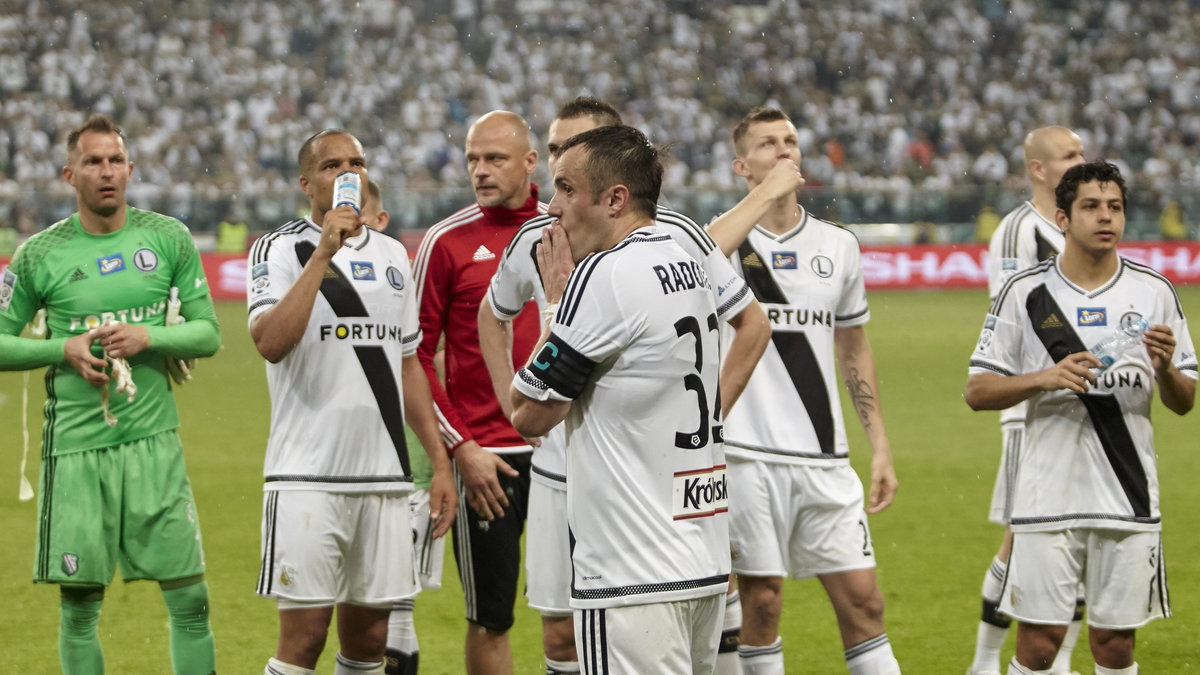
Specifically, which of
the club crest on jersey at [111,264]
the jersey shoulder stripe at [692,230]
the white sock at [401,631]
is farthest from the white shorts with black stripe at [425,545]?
the jersey shoulder stripe at [692,230]

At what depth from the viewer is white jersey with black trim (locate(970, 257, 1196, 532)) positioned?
5105 mm

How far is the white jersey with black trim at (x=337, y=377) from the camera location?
4898 millimetres

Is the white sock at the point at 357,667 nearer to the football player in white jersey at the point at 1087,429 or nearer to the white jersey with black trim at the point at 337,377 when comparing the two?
Answer: the white jersey with black trim at the point at 337,377

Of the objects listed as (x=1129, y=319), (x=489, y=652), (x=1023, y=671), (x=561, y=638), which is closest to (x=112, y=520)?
(x=489, y=652)

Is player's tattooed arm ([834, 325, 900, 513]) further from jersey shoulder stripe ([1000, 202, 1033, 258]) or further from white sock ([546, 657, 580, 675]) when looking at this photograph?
jersey shoulder stripe ([1000, 202, 1033, 258])

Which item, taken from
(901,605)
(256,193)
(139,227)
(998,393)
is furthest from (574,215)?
(256,193)

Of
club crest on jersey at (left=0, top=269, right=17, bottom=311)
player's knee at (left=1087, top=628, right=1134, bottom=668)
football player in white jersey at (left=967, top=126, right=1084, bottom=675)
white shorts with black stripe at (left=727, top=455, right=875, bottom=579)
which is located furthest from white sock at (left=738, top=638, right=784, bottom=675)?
club crest on jersey at (left=0, top=269, right=17, bottom=311)

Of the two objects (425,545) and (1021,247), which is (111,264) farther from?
(1021,247)

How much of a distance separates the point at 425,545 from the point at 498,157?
5.26 feet

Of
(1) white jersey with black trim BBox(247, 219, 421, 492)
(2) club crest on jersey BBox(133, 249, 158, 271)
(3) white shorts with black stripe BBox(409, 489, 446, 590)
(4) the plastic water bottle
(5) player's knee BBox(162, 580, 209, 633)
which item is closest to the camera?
(1) white jersey with black trim BBox(247, 219, 421, 492)

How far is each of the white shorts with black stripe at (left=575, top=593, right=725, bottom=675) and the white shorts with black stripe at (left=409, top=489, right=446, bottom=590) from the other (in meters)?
1.99

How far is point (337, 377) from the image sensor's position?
16.2ft

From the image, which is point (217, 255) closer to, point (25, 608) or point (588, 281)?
point (25, 608)

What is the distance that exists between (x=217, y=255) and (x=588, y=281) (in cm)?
1970
